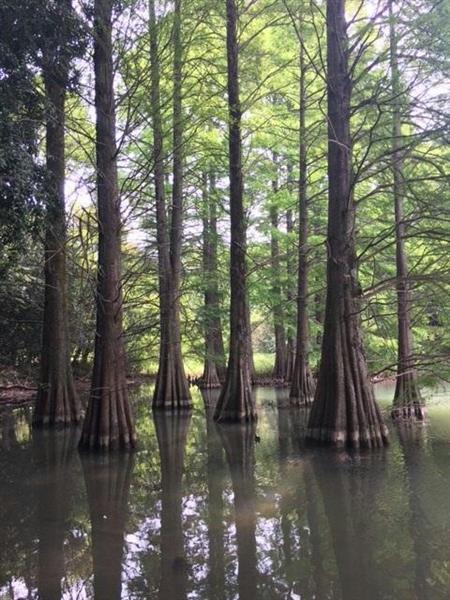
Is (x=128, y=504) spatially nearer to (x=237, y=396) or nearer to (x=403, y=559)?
(x=403, y=559)

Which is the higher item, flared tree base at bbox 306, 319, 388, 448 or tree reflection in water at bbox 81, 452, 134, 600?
flared tree base at bbox 306, 319, 388, 448

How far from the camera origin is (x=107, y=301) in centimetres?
851

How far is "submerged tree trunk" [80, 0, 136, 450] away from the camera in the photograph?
27.8 feet

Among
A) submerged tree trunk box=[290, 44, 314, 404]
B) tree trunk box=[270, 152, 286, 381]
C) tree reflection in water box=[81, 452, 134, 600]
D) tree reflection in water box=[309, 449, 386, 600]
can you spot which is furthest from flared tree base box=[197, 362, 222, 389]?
tree reflection in water box=[309, 449, 386, 600]

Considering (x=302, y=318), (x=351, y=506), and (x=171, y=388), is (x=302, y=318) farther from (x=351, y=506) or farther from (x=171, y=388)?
(x=351, y=506)

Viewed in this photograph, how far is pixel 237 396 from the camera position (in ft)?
37.3

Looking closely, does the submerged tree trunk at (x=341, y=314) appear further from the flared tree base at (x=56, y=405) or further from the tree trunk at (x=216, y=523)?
the flared tree base at (x=56, y=405)

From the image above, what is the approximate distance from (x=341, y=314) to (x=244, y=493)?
3.50m

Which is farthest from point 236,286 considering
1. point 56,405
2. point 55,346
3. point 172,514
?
point 172,514

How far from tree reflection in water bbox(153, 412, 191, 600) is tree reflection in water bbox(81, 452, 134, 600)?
0.33 meters

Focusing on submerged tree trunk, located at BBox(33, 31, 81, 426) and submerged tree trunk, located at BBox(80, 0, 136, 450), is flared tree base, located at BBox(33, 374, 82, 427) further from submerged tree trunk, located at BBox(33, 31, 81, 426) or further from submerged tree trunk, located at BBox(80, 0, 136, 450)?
submerged tree trunk, located at BBox(80, 0, 136, 450)

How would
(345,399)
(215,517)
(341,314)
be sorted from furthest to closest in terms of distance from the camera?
(341,314) → (345,399) → (215,517)

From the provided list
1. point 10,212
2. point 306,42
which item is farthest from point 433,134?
point 306,42

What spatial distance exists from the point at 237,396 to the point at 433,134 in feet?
20.2
